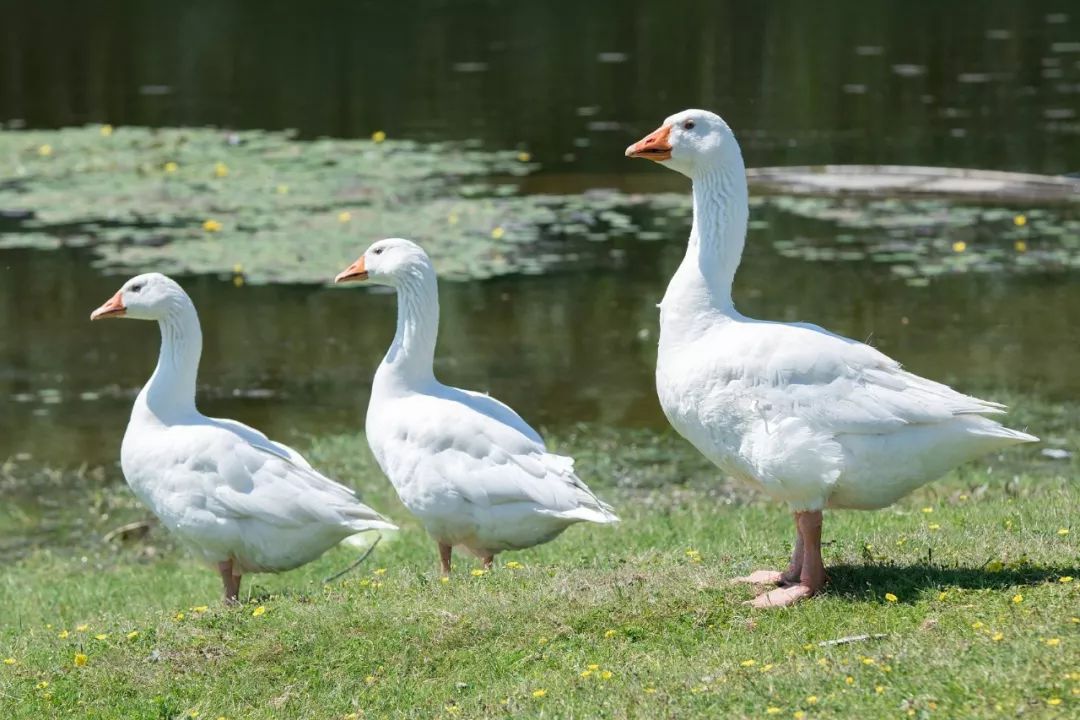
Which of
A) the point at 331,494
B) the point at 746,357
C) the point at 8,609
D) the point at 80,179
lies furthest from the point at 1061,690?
the point at 80,179

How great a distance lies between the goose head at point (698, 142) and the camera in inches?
290

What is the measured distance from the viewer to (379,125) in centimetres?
2388

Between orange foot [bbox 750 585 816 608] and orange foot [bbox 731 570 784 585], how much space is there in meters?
0.19

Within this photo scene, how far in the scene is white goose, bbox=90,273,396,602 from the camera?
8.08 meters

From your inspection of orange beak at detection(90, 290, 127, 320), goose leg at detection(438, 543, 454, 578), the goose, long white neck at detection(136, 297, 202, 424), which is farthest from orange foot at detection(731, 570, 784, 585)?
orange beak at detection(90, 290, 127, 320)

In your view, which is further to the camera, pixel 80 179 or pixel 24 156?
pixel 24 156

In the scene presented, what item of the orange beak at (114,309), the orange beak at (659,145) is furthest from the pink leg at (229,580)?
the orange beak at (659,145)

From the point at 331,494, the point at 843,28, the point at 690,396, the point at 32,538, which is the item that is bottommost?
the point at 32,538

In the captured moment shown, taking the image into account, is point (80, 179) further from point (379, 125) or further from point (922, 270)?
point (922, 270)

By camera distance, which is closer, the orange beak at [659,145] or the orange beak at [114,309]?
the orange beak at [659,145]

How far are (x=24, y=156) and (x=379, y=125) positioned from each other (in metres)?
5.13

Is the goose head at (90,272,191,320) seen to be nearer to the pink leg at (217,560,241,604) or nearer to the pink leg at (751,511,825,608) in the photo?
the pink leg at (217,560,241,604)

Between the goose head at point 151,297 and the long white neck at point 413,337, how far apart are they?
118 centimetres

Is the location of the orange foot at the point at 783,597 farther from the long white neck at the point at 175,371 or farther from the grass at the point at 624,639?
the long white neck at the point at 175,371
